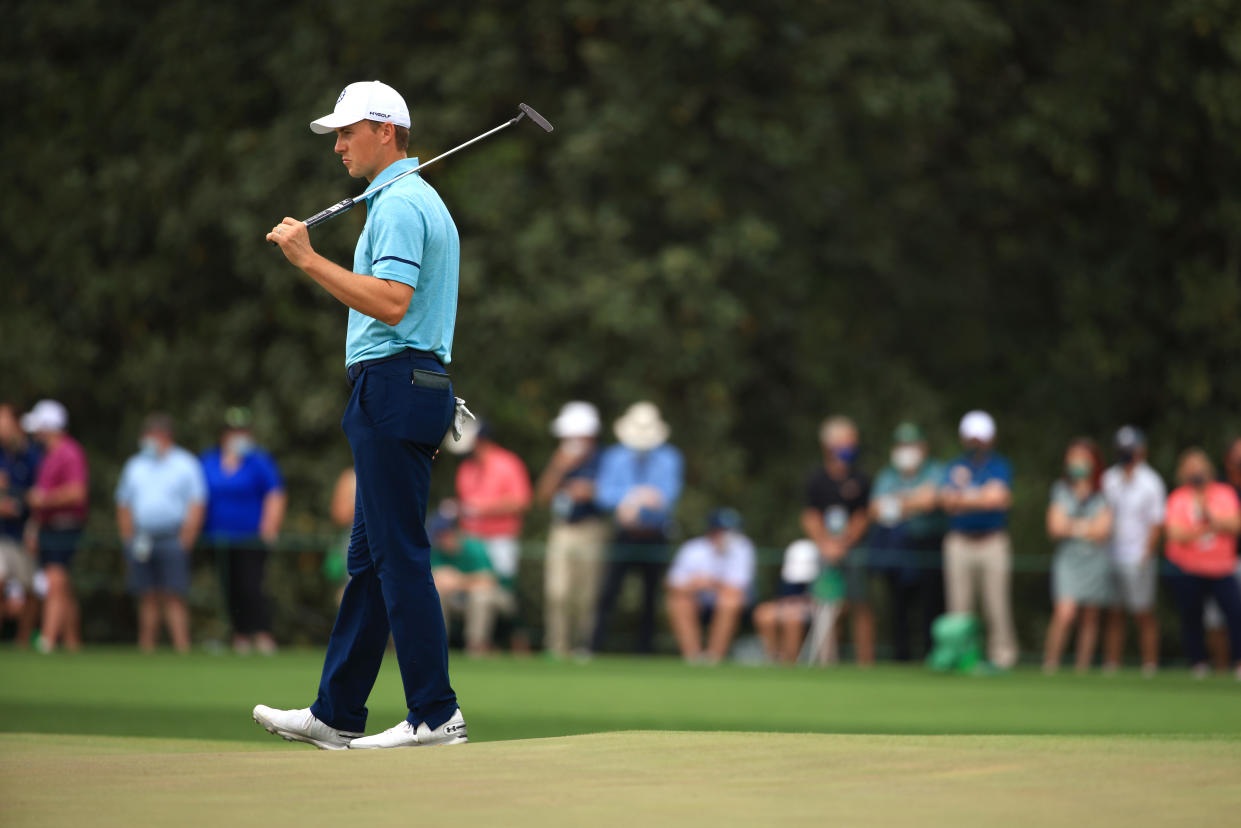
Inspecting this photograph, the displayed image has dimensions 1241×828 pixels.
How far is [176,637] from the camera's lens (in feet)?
55.1

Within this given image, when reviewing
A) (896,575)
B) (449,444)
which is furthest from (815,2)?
(896,575)

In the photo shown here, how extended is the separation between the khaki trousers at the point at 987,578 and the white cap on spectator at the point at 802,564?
Answer: 4.16 feet

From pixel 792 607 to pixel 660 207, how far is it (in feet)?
20.5

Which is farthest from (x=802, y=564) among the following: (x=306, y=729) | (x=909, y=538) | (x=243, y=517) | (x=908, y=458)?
(x=306, y=729)

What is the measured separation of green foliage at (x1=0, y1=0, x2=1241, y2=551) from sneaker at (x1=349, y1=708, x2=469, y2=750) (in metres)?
14.0

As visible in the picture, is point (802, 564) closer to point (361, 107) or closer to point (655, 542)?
point (655, 542)

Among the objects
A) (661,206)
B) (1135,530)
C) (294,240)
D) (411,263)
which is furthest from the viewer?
(661,206)

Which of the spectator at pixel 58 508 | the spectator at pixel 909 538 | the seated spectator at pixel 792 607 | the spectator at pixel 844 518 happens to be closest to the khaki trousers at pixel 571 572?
the seated spectator at pixel 792 607

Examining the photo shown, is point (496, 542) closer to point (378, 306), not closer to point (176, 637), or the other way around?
point (176, 637)

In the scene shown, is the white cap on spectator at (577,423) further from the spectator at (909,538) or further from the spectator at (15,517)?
the spectator at (15,517)

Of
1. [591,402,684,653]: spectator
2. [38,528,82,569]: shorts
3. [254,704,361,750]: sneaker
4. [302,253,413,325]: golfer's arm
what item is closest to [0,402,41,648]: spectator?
[38,528,82,569]: shorts

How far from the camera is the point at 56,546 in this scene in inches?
655

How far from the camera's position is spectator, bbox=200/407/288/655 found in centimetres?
1681

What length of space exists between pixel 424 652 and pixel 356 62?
16322 millimetres
